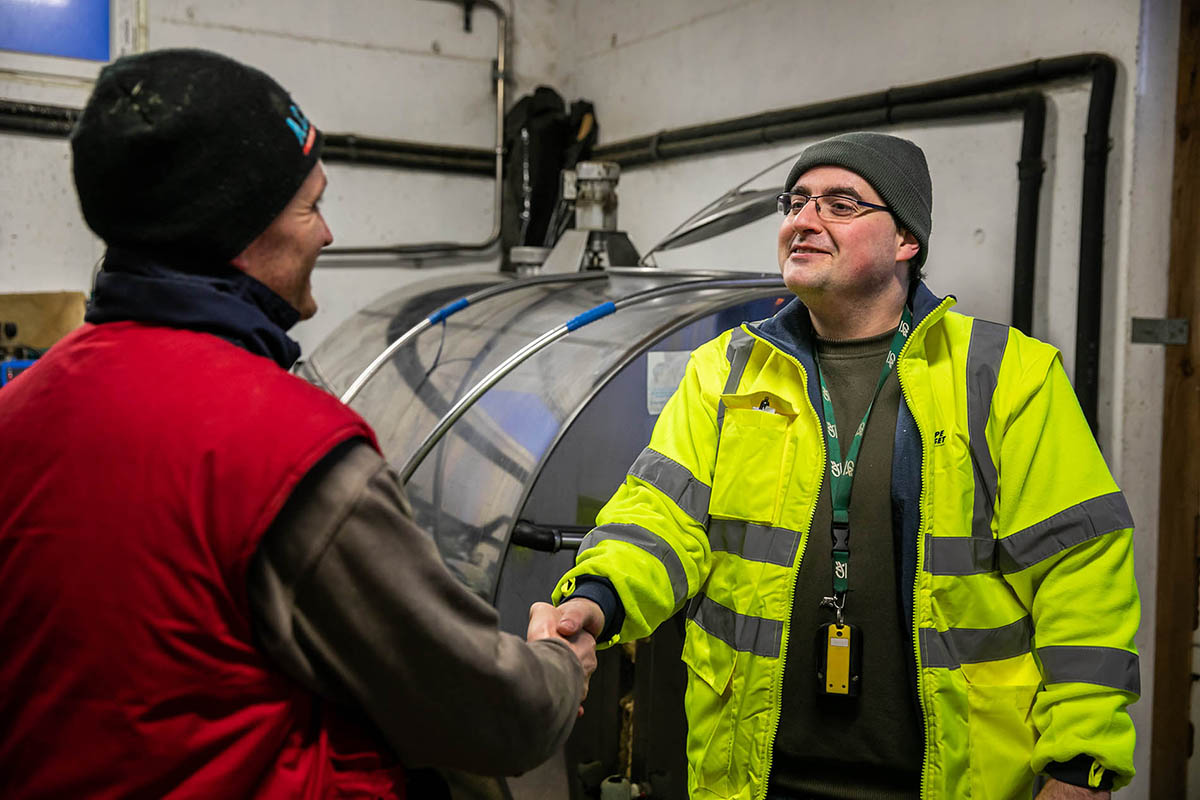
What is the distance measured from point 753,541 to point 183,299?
2.85 feet

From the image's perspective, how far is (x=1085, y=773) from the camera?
4.11 ft

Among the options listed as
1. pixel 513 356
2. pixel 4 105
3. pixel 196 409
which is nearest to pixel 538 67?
pixel 4 105

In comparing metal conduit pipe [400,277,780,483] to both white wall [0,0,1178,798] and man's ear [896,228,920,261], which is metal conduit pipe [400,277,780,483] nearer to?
white wall [0,0,1178,798]

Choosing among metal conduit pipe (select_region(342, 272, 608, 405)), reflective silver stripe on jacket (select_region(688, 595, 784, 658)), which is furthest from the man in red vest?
metal conduit pipe (select_region(342, 272, 608, 405))

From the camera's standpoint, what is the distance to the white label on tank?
7.71ft

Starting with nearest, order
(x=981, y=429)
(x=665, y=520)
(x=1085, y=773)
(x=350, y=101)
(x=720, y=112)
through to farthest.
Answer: (x=1085, y=773)
(x=981, y=429)
(x=665, y=520)
(x=720, y=112)
(x=350, y=101)

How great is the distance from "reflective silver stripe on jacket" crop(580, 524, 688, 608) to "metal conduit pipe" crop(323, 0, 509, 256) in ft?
10.4

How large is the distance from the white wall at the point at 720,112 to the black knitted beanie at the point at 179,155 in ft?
7.19

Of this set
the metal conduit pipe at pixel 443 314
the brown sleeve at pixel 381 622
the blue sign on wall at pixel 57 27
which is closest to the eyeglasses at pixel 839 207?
the brown sleeve at pixel 381 622

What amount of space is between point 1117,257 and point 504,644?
2084 mm

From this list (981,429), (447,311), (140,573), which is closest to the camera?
(140,573)

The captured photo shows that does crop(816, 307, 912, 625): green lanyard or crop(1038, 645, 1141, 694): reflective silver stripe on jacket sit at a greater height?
crop(816, 307, 912, 625): green lanyard

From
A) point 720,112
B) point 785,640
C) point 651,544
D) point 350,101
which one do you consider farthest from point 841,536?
point 350,101

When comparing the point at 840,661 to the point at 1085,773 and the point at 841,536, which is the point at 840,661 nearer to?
the point at 841,536
